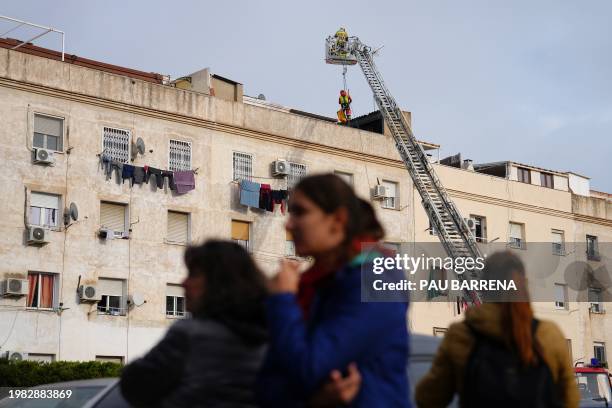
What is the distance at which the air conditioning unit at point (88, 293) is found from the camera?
32719 millimetres

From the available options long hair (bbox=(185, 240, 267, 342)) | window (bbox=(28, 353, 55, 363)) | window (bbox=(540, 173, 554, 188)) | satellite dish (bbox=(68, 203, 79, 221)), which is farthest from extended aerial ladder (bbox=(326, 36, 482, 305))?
long hair (bbox=(185, 240, 267, 342))

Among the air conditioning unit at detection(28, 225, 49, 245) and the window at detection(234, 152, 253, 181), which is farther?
the window at detection(234, 152, 253, 181)

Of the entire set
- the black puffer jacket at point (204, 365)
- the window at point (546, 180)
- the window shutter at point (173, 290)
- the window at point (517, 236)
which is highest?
the window at point (546, 180)

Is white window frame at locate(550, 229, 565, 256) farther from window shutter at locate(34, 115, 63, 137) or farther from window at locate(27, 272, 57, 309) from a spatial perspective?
window at locate(27, 272, 57, 309)

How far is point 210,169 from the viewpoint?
3700 centimetres

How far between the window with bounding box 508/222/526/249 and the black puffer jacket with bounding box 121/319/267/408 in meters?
43.8

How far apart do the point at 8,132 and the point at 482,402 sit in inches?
1193

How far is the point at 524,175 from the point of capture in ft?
163

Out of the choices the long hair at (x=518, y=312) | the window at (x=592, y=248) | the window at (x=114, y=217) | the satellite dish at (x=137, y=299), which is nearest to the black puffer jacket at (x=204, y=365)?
→ the long hair at (x=518, y=312)

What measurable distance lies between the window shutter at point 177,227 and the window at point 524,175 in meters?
19.4

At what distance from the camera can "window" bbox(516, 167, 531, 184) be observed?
49.5 meters

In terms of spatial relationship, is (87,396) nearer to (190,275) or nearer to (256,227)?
(190,275)

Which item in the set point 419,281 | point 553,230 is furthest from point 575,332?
point 419,281

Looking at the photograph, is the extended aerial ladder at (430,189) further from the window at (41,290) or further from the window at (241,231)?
the window at (41,290)
